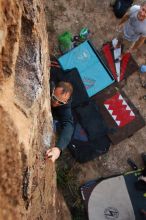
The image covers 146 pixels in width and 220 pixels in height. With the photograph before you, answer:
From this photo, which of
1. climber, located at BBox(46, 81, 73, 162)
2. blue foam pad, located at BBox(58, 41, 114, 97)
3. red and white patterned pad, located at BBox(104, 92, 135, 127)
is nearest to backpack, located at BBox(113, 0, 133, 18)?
blue foam pad, located at BBox(58, 41, 114, 97)

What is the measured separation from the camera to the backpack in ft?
20.9

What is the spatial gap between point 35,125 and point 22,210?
1.99ft

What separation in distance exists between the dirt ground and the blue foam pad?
0.44 m

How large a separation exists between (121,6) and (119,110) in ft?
6.13

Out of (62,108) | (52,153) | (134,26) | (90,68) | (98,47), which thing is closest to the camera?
(52,153)

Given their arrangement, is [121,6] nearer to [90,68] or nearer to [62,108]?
[90,68]

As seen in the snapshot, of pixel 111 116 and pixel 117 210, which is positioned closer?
pixel 117 210

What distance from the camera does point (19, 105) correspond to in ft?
6.65

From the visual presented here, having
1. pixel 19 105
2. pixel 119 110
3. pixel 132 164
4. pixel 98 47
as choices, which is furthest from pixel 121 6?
pixel 19 105

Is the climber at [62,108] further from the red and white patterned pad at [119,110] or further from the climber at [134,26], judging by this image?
the climber at [134,26]

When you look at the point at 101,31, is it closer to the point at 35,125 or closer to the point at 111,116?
the point at 111,116

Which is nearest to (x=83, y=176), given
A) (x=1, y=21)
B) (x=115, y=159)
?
(x=115, y=159)

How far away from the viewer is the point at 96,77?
19.3 ft

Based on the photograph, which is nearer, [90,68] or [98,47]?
[90,68]
